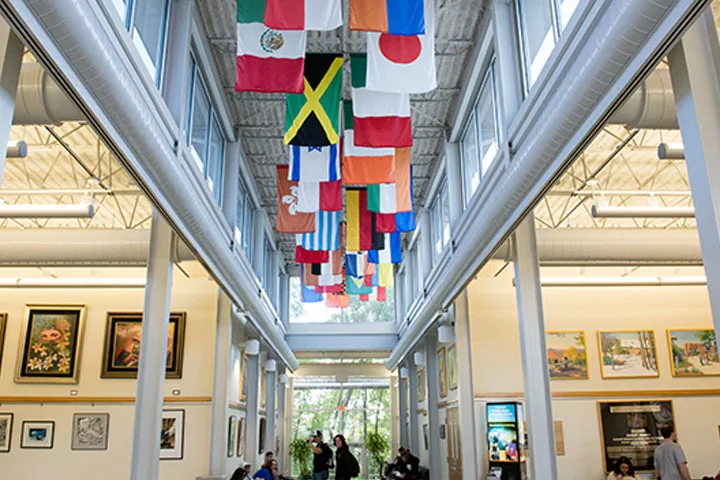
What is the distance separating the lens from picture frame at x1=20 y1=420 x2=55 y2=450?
12.0 metres

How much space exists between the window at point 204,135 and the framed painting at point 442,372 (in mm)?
6439

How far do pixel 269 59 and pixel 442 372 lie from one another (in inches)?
396

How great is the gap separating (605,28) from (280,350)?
50.7 feet

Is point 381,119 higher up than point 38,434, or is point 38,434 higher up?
point 381,119

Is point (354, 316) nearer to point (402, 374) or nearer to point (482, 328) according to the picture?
point (402, 374)

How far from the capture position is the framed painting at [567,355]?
12336 millimetres

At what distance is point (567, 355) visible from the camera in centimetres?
1246

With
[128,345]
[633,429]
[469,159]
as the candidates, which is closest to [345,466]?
[128,345]

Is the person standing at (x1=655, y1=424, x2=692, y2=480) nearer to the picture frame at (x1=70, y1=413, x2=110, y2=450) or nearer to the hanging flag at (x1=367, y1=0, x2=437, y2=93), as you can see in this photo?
the hanging flag at (x1=367, y1=0, x2=437, y2=93)

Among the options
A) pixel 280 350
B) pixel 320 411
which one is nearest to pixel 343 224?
pixel 280 350

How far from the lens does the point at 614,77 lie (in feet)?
14.9

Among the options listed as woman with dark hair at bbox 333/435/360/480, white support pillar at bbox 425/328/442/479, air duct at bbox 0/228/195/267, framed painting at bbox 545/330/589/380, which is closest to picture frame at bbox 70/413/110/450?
air duct at bbox 0/228/195/267

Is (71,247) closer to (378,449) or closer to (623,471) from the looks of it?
(623,471)

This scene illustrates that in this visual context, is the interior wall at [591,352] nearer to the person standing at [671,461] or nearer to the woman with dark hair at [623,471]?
the woman with dark hair at [623,471]
